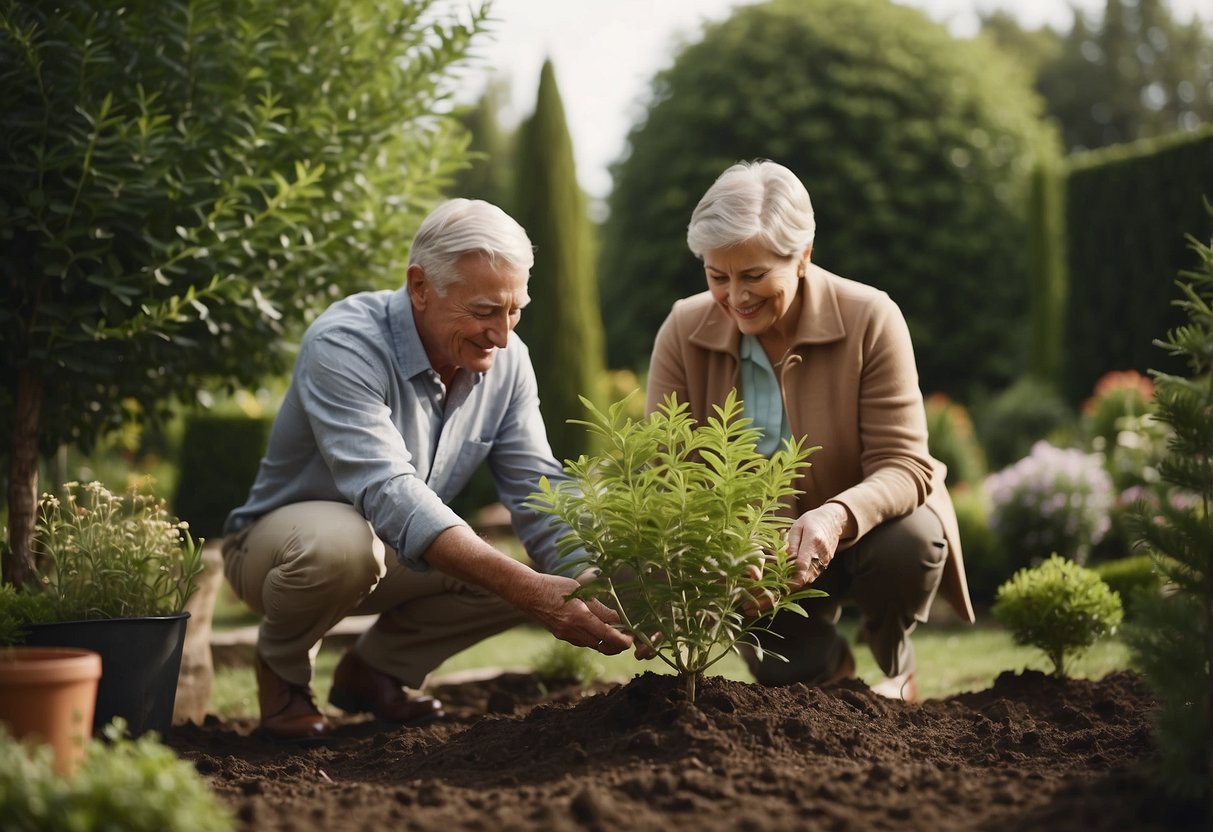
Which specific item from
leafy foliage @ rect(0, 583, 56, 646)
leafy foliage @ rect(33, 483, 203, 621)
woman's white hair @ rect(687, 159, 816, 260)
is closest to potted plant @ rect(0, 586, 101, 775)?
leafy foliage @ rect(0, 583, 56, 646)

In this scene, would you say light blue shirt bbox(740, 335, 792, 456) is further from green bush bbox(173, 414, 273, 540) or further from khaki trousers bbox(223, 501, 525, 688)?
green bush bbox(173, 414, 273, 540)

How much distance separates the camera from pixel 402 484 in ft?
10.2

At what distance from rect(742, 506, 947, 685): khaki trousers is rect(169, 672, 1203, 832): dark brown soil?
0.32 metres

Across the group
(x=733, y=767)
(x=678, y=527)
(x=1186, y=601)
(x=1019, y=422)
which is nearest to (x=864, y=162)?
(x=1019, y=422)

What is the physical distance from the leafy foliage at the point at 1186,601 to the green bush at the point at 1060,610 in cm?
139

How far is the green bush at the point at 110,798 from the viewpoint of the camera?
1.79 metres

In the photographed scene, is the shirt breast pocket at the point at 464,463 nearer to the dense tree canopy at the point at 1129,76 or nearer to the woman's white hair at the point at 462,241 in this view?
the woman's white hair at the point at 462,241

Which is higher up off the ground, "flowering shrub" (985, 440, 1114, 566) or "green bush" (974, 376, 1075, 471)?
"green bush" (974, 376, 1075, 471)

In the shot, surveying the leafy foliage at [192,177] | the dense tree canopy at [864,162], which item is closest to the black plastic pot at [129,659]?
the leafy foliage at [192,177]

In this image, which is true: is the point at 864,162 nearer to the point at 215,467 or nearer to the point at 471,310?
the point at 215,467

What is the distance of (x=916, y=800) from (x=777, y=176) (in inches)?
76.5

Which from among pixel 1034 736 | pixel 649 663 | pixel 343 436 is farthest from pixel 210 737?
pixel 1034 736

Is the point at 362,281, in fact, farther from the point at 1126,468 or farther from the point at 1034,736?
the point at 1126,468

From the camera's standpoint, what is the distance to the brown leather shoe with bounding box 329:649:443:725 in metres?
3.85
